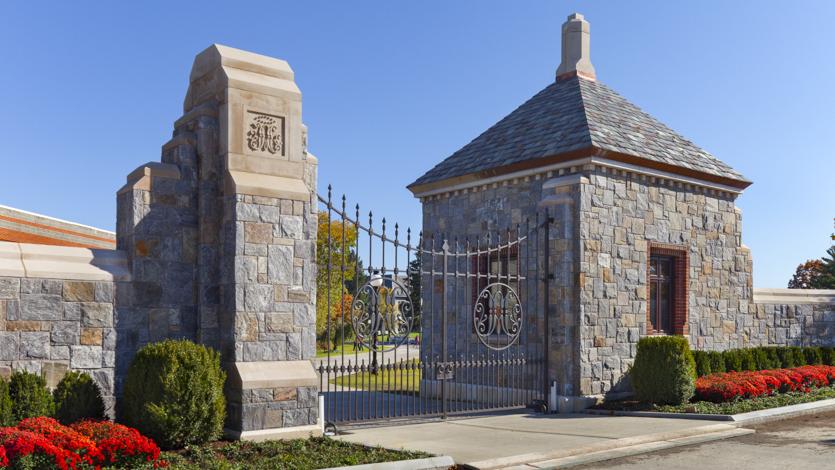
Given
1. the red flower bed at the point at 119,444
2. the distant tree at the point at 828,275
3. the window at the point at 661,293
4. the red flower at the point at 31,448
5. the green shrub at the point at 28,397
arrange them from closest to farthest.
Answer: the red flower at the point at 31,448 < the red flower bed at the point at 119,444 < the green shrub at the point at 28,397 < the window at the point at 661,293 < the distant tree at the point at 828,275

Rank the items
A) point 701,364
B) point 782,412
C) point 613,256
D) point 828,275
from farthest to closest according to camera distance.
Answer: point 828,275, point 701,364, point 613,256, point 782,412

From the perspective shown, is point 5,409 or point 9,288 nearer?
point 5,409

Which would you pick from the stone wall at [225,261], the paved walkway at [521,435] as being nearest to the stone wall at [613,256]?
the paved walkway at [521,435]

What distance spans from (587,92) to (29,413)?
40.5 feet

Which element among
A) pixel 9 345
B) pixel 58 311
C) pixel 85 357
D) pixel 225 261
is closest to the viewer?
pixel 9 345

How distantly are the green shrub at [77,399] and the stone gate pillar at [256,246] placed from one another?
1.35m

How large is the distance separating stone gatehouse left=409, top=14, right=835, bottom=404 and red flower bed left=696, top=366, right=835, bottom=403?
47.6 inches

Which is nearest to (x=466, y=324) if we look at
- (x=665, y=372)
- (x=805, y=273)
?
(x=665, y=372)

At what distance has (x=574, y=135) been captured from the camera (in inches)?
542

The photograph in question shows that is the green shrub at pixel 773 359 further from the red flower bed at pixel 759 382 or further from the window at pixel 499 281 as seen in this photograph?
the window at pixel 499 281

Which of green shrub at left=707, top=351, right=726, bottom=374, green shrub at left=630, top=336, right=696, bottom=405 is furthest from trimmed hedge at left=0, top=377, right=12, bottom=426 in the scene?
green shrub at left=707, top=351, right=726, bottom=374

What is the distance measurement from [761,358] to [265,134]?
1127 centimetres

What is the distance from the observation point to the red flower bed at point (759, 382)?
13.0m

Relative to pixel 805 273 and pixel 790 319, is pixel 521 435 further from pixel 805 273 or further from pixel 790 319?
pixel 805 273
